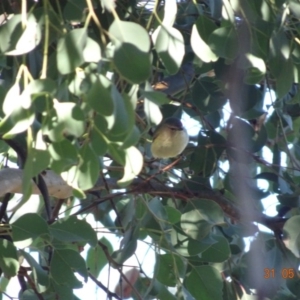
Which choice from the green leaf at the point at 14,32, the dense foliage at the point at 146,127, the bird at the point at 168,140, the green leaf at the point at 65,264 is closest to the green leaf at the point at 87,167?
the dense foliage at the point at 146,127

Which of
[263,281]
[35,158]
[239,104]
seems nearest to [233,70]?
[239,104]

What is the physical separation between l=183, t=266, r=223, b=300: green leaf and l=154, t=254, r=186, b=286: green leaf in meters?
0.02

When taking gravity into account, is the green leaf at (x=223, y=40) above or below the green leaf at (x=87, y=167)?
above

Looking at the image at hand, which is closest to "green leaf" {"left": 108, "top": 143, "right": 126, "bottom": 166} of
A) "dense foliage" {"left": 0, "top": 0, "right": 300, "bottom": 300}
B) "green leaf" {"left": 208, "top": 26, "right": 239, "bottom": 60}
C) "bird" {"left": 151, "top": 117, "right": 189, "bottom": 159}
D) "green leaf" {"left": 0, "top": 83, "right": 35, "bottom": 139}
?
"dense foliage" {"left": 0, "top": 0, "right": 300, "bottom": 300}

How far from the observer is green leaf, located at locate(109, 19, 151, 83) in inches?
28.3

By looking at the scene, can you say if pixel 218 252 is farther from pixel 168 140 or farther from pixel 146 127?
pixel 146 127

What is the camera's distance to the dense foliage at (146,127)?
28.5 inches

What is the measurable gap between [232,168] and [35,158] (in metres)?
0.76

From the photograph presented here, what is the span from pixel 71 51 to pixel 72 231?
40cm

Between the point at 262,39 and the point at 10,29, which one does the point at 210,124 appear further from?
the point at 10,29

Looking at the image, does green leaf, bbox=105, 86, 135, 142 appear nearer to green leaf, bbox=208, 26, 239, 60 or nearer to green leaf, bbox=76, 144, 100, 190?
green leaf, bbox=76, 144, 100, 190

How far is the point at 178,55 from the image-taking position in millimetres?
839

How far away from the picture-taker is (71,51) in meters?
0.72
